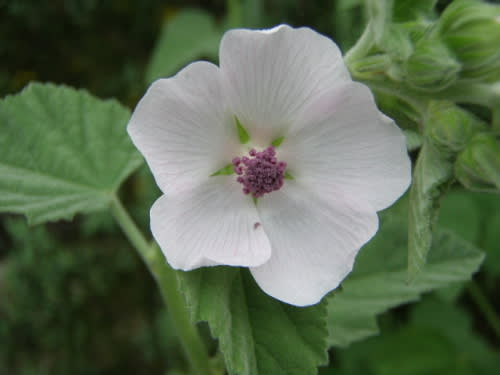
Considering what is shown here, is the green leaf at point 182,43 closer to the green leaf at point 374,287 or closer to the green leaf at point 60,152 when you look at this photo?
the green leaf at point 60,152

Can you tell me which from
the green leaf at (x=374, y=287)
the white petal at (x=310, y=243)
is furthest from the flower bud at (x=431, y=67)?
the green leaf at (x=374, y=287)

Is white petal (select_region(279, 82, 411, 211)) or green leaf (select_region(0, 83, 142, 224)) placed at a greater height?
white petal (select_region(279, 82, 411, 211))

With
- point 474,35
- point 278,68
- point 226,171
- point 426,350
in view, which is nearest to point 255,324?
point 226,171

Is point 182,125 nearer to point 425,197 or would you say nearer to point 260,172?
point 260,172

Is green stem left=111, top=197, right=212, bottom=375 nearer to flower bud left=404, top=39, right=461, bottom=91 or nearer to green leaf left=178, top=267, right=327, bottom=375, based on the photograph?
green leaf left=178, top=267, right=327, bottom=375

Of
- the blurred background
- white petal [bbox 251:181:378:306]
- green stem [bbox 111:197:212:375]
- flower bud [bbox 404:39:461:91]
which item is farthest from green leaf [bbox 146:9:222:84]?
flower bud [bbox 404:39:461:91]

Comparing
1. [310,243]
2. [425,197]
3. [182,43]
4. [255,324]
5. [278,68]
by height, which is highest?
[278,68]
